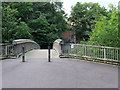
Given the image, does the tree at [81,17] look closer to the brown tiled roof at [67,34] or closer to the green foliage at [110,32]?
the brown tiled roof at [67,34]

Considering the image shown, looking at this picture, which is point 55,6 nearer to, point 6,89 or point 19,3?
point 19,3

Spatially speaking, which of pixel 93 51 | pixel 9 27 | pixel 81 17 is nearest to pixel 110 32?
pixel 93 51

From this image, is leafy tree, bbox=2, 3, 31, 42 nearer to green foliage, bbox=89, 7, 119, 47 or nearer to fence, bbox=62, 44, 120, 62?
fence, bbox=62, 44, 120, 62

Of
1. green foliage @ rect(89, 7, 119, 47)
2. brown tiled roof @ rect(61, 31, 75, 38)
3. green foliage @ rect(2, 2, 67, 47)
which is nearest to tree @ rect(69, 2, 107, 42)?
brown tiled roof @ rect(61, 31, 75, 38)

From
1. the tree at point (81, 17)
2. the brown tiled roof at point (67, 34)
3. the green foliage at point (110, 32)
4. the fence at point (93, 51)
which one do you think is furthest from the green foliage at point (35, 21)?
the green foliage at point (110, 32)

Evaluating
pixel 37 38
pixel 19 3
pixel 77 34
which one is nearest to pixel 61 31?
pixel 77 34

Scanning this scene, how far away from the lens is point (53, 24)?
1254 inches

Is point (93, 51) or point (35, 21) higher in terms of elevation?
point (35, 21)

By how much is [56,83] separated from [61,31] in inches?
1240

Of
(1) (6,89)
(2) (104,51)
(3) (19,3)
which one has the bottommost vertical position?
(1) (6,89)

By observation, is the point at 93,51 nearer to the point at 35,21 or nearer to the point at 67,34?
the point at 35,21

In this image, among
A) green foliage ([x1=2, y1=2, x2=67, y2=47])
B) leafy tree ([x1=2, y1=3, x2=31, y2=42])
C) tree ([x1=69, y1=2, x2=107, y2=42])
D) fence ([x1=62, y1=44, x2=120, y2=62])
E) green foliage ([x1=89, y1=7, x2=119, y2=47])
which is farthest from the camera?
tree ([x1=69, y1=2, x2=107, y2=42])

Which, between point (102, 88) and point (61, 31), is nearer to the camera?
point (102, 88)

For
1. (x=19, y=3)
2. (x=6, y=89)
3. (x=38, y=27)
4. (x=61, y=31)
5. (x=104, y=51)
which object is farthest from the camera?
(x=61, y=31)
